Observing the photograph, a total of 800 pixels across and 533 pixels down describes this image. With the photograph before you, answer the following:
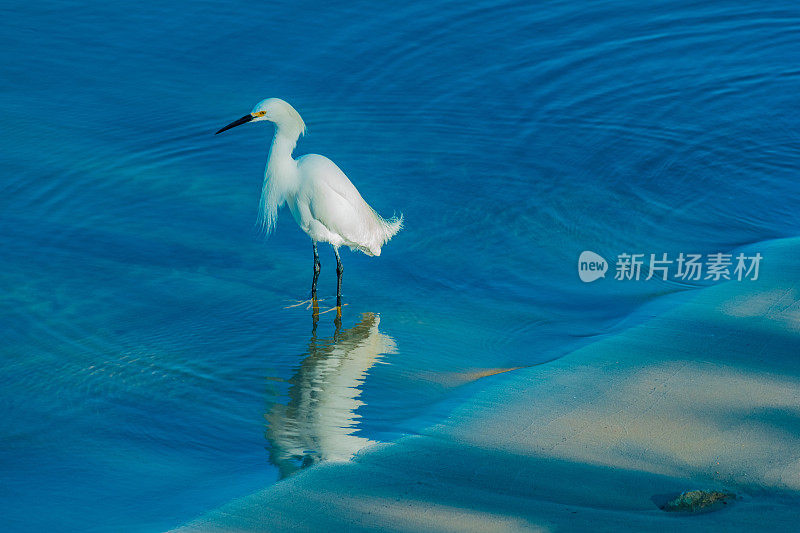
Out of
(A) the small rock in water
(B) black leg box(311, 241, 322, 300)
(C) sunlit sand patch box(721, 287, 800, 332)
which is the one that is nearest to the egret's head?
(B) black leg box(311, 241, 322, 300)

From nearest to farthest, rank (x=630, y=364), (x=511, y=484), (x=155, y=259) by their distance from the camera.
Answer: (x=511, y=484), (x=630, y=364), (x=155, y=259)

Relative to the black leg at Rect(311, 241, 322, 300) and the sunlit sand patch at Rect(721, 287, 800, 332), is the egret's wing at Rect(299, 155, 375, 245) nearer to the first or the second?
the black leg at Rect(311, 241, 322, 300)

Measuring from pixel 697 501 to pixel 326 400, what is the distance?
77.8 inches

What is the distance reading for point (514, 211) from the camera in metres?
7.17

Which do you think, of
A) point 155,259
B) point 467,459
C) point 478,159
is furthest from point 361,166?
point 467,459

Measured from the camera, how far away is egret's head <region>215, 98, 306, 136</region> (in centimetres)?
618

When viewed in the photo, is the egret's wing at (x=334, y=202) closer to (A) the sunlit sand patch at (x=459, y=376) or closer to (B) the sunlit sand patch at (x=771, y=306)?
(A) the sunlit sand patch at (x=459, y=376)

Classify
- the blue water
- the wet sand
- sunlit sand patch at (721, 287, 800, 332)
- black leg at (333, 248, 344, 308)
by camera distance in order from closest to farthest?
the wet sand, the blue water, sunlit sand patch at (721, 287, 800, 332), black leg at (333, 248, 344, 308)

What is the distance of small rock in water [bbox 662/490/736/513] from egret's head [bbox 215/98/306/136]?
3548 mm

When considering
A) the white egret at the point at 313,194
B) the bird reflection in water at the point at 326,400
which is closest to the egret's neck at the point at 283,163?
the white egret at the point at 313,194

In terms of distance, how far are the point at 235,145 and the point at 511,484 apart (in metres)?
4.78

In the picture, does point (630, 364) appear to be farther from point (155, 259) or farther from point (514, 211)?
point (155, 259)

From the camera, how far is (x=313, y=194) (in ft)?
20.3

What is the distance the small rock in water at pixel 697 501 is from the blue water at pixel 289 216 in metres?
1.29
